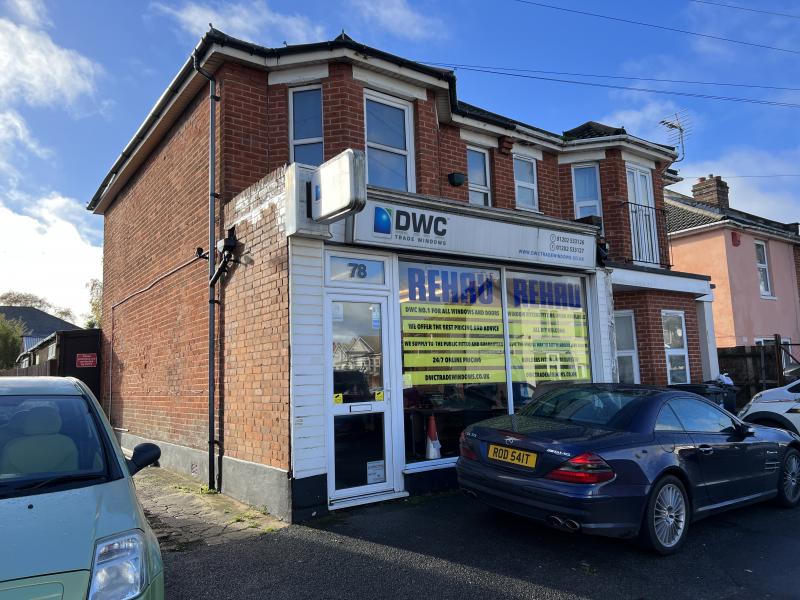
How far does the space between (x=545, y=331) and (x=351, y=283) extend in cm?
346

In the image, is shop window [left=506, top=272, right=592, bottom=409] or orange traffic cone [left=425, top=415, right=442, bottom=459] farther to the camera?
shop window [left=506, top=272, right=592, bottom=409]

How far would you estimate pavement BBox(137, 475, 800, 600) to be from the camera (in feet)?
13.0

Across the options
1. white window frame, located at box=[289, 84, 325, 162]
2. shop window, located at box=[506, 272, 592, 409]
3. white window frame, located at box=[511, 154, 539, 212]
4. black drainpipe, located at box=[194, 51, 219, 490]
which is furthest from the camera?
white window frame, located at box=[511, 154, 539, 212]

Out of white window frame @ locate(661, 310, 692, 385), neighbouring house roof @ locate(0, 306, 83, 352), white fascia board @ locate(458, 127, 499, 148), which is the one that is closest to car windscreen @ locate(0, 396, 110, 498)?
white fascia board @ locate(458, 127, 499, 148)

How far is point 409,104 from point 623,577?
268 inches

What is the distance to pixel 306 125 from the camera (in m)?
7.94

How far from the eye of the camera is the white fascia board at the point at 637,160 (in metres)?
11.8

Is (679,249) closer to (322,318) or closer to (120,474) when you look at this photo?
(322,318)

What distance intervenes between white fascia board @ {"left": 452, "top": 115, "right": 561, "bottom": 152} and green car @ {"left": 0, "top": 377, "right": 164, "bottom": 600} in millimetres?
7572

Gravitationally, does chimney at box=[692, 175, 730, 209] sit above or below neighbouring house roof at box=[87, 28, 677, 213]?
above

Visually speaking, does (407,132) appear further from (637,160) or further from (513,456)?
(637,160)

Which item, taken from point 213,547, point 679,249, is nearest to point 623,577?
point 213,547

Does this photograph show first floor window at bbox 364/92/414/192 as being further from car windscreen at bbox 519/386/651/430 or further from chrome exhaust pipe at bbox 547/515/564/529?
chrome exhaust pipe at bbox 547/515/564/529

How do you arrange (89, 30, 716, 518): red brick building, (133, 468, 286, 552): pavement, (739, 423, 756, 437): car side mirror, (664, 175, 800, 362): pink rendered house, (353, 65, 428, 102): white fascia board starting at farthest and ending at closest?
1. (664, 175, 800, 362): pink rendered house
2. (353, 65, 428, 102): white fascia board
3. (89, 30, 716, 518): red brick building
4. (739, 423, 756, 437): car side mirror
5. (133, 468, 286, 552): pavement
